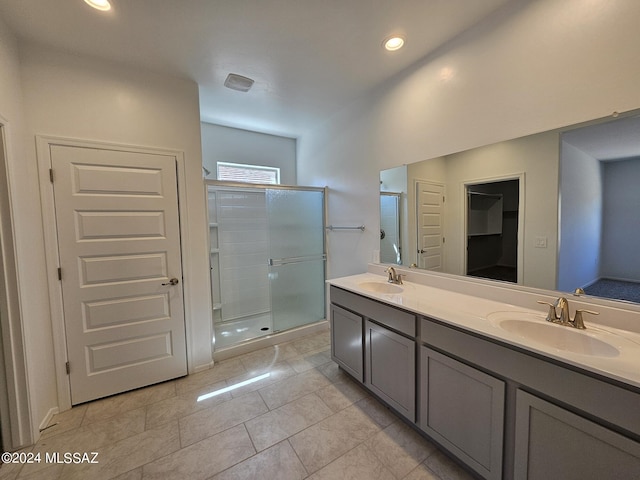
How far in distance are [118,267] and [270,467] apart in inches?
71.8

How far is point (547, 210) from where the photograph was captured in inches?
58.3

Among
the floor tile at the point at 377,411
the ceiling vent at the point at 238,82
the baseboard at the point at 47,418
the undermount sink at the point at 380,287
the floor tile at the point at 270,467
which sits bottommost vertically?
the floor tile at the point at 377,411

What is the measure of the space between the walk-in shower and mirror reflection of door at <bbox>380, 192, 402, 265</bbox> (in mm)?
996

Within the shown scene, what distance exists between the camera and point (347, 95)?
104 inches

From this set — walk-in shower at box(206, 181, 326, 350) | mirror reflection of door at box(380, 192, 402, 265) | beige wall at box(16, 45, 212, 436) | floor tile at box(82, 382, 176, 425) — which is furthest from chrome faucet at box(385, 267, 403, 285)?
floor tile at box(82, 382, 176, 425)

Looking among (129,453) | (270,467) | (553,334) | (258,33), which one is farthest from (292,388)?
(258,33)

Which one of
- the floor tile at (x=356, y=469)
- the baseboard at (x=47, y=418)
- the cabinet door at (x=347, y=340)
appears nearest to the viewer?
the floor tile at (x=356, y=469)

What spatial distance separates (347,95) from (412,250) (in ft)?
5.61

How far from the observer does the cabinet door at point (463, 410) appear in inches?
46.9

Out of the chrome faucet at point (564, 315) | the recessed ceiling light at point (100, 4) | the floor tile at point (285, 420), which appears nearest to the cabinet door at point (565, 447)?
the chrome faucet at point (564, 315)

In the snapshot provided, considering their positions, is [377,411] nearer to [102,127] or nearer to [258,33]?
[258,33]

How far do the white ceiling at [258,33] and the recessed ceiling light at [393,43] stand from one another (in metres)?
0.05

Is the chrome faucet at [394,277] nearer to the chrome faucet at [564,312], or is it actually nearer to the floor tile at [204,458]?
the chrome faucet at [564,312]

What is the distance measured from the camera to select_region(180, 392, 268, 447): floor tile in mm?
1702
